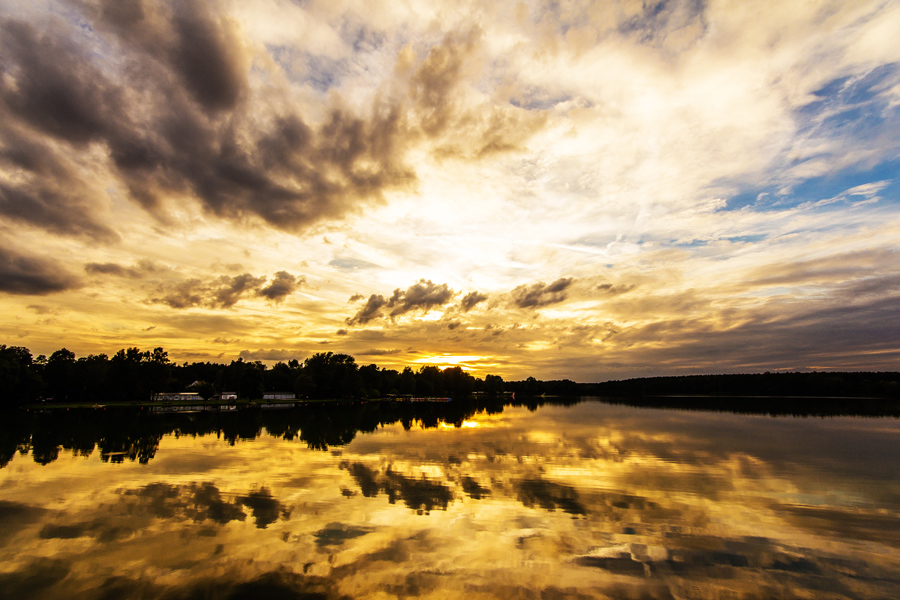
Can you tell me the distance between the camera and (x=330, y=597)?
11695 millimetres

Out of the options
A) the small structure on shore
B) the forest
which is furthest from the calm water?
the small structure on shore

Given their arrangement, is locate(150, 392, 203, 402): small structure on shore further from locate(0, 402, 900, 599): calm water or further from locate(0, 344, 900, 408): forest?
locate(0, 402, 900, 599): calm water

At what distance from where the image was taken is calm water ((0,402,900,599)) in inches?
492

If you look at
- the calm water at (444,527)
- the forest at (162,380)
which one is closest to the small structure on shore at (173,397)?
the forest at (162,380)

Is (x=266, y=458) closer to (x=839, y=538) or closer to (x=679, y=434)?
(x=839, y=538)

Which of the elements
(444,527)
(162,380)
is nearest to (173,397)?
(162,380)

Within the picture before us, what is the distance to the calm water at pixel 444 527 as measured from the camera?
41.0 ft

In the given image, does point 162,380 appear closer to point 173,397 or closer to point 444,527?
point 173,397

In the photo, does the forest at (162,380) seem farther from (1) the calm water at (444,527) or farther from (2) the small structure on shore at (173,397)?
(1) the calm water at (444,527)

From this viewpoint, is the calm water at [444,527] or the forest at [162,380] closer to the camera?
the calm water at [444,527]

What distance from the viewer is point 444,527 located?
Result: 16875 mm

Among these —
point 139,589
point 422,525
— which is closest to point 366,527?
point 422,525

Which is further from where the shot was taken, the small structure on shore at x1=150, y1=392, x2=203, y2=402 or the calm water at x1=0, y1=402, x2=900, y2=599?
the small structure on shore at x1=150, y1=392, x2=203, y2=402

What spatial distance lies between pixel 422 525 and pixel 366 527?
218cm
